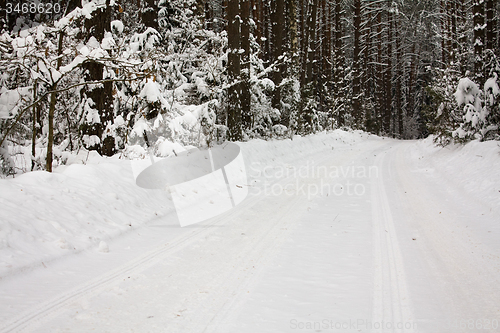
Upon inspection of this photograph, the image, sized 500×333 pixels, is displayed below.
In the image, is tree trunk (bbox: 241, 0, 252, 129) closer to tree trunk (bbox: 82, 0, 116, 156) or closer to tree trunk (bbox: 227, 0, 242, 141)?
tree trunk (bbox: 227, 0, 242, 141)

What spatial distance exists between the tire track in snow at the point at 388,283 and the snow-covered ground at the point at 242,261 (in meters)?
0.02

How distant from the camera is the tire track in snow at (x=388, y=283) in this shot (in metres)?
2.96

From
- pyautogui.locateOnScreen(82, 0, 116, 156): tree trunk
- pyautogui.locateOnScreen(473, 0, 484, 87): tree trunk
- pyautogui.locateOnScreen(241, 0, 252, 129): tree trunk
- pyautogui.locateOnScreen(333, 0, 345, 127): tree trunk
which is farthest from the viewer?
pyautogui.locateOnScreen(333, 0, 345, 127): tree trunk

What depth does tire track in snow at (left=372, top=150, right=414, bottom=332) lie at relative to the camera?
296cm

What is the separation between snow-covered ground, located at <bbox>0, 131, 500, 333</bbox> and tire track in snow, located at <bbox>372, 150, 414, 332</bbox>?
0.02 m

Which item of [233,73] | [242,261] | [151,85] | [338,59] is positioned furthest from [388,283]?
[338,59]

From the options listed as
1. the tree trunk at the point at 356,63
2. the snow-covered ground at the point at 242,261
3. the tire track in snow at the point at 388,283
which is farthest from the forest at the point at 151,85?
the tree trunk at the point at 356,63

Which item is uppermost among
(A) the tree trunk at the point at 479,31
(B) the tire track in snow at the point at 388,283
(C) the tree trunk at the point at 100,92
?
(A) the tree trunk at the point at 479,31

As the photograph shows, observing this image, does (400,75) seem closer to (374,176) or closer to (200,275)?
(374,176)

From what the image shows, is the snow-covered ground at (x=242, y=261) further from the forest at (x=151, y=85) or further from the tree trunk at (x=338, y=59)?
the tree trunk at (x=338, y=59)

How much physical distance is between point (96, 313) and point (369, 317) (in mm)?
2449

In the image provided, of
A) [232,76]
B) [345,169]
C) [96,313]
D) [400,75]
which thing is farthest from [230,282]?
[400,75]

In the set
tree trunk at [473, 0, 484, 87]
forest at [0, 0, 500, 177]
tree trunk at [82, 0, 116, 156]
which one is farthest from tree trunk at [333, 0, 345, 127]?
tree trunk at [82, 0, 116, 156]

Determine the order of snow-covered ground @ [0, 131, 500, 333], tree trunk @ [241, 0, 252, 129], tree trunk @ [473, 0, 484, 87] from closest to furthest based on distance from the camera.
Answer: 1. snow-covered ground @ [0, 131, 500, 333]
2. tree trunk @ [473, 0, 484, 87]
3. tree trunk @ [241, 0, 252, 129]
